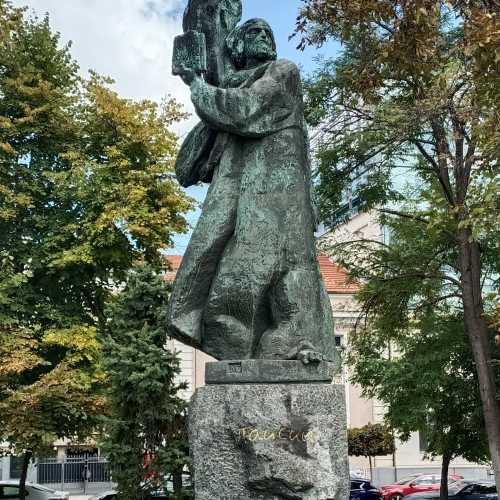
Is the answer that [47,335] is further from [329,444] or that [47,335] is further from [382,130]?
[329,444]


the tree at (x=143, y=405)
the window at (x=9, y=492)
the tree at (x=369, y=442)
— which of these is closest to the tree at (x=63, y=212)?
the window at (x=9, y=492)

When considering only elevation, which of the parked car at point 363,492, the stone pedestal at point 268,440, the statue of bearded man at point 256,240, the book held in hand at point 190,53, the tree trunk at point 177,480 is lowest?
the parked car at point 363,492

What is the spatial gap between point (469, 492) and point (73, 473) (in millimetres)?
15708

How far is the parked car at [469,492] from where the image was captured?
2125cm

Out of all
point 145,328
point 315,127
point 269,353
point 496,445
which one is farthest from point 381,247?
point 269,353

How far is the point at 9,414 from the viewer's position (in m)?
17.2

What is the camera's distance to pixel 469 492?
74.7ft

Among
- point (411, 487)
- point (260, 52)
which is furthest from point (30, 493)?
point (260, 52)

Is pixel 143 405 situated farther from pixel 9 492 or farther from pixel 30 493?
pixel 9 492

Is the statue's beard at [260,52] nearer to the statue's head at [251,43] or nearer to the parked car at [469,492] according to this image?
the statue's head at [251,43]

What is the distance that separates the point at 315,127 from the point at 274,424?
12.1m

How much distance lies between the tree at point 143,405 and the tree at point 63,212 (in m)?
4.72

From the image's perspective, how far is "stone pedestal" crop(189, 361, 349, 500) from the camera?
4.35m

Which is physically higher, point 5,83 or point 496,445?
point 5,83
